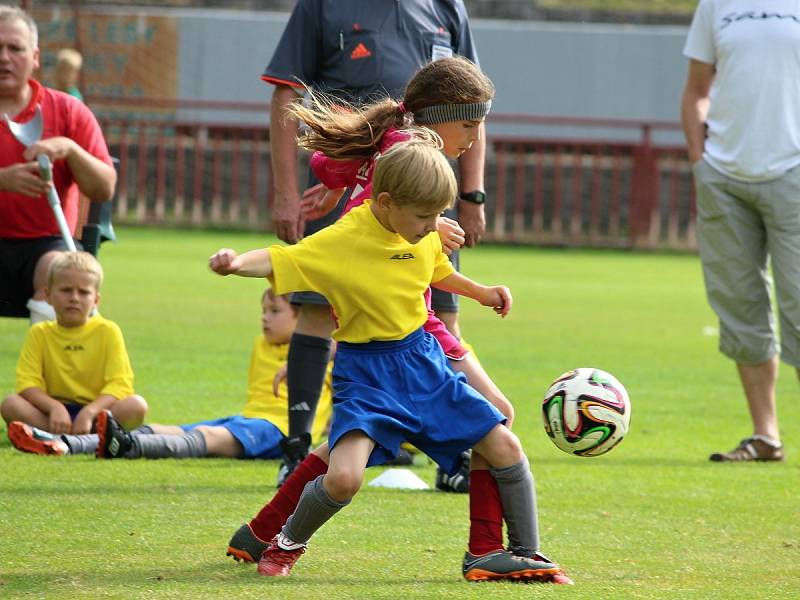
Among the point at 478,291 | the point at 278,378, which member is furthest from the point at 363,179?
the point at 278,378

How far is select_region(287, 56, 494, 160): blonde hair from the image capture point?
485cm

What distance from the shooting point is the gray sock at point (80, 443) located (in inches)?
252

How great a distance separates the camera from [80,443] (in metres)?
6.43

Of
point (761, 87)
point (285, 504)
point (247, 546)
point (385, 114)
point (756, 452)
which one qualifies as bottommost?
point (756, 452)

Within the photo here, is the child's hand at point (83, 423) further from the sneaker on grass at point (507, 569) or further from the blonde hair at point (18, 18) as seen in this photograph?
the sneaker on grass at point (507, 569)

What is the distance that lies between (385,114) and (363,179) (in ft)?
0.76

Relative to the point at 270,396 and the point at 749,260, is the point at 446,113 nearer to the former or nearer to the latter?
the point at 270,396

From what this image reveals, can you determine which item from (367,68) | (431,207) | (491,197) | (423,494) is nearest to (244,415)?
(423,494)

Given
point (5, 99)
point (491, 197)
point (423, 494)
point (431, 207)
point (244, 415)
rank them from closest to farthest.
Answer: point (431, 207), point (423, 494), point (244, 415), point (5, 99), point (491, 197)

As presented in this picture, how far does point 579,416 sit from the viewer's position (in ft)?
15.6

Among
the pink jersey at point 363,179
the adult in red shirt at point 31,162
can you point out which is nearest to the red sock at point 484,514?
the pink jersey at point 363,179

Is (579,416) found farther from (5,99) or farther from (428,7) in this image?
(5,99)

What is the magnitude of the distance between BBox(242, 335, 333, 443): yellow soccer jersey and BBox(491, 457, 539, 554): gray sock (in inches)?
95.8

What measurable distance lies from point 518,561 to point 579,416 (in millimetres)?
617
